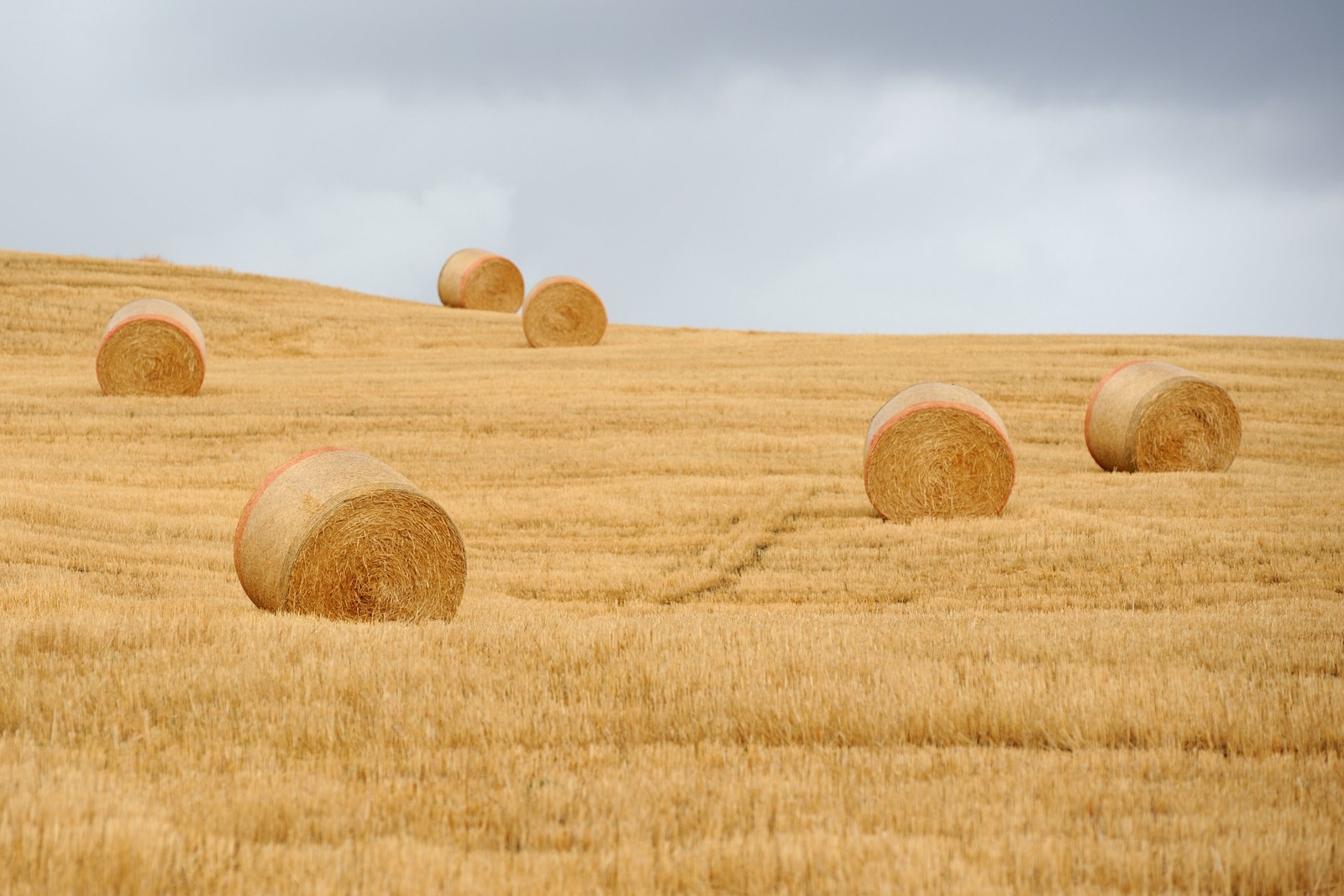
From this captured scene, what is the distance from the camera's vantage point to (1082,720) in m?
5.93

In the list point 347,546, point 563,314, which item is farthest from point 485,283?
point 347,546

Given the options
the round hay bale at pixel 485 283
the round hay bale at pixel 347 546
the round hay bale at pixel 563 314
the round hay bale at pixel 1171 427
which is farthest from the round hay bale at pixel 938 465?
the round hay bale at pixel 485 283

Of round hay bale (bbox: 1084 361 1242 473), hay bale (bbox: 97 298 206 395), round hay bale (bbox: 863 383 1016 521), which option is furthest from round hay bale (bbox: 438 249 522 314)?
round hay bale (bbox: 863 383 1016 521)

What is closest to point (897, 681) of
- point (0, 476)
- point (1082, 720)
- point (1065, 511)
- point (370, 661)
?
point (1082, 720)

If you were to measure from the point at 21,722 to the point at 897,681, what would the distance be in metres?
3.99

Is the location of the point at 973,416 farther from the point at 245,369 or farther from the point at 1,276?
the point at 1,276

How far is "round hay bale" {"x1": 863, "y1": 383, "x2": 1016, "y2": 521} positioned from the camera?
557 inches

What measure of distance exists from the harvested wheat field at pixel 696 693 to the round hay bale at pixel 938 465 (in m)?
0.31

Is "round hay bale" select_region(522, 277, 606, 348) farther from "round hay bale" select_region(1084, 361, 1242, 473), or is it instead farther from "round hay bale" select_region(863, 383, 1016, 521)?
"round hay bale" select_region(863, 383, 1016, 521)

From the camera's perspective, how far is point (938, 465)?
46.6ft

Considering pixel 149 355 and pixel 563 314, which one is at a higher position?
pixel 563 314

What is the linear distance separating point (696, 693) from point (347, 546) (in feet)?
12.9

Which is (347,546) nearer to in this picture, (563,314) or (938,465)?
(938,465)

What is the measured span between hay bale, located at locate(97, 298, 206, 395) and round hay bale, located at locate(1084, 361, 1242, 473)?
1496 cm
